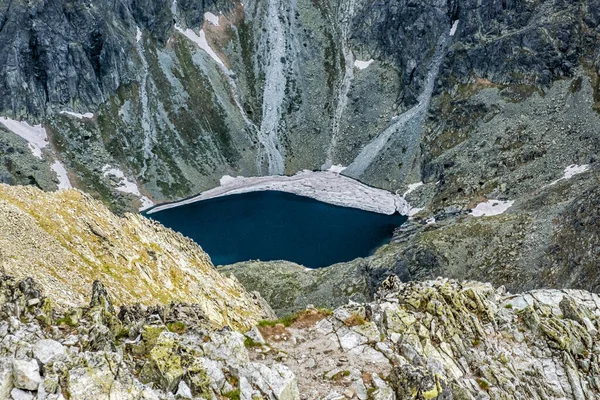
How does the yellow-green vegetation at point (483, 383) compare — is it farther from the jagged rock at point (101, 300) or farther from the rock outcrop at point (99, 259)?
the jagged rock at point (101, 300)

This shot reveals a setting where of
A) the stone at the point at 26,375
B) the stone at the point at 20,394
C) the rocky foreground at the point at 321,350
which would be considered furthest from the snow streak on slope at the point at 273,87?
the stone at the point at 20,394

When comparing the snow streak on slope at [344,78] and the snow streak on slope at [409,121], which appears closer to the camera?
the snow streak on slope at [409,121]

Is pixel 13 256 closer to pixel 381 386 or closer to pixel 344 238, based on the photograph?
pixel 381 386

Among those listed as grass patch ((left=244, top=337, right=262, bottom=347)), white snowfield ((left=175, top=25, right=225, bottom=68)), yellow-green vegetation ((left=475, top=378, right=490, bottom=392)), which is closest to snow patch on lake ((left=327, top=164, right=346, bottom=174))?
white snowfield ((left=175, top=25, right=225, bottom=68))

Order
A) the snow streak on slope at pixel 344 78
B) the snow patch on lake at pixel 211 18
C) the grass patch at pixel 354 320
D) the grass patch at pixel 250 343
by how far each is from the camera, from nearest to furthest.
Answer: the grass patch at pixel 250 343, the grass patch at pixel 354 320, the snow streak on slope at pixel 344 78, the snow patch on lake at pixel 211 18

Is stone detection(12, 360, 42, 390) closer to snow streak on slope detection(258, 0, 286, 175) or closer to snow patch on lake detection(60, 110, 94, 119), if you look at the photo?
snow streak on slope detection(258, 0, 286, 175)

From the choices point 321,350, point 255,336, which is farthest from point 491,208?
point 255,336

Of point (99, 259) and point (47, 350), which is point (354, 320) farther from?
point (99, 259)
